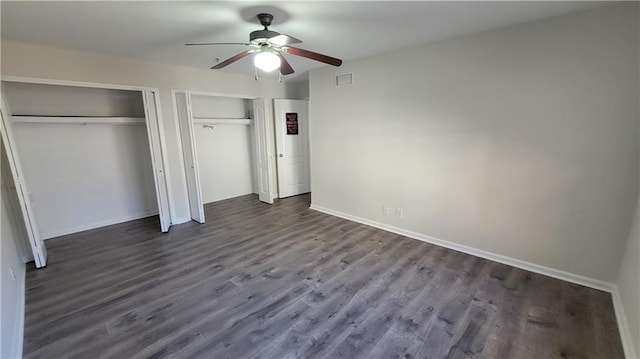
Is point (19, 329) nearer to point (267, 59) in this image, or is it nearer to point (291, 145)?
point (267, 59)

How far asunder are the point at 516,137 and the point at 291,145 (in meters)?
4.08

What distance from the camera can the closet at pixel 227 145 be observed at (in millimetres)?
5438

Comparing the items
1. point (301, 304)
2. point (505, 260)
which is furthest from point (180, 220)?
point (505, 260)

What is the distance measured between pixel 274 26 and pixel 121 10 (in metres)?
1.27

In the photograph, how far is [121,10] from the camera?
2.25 meters

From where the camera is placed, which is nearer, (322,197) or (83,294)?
(83,294)

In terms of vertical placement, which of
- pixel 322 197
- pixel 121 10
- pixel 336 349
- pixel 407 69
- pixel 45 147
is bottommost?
pixel 336 349

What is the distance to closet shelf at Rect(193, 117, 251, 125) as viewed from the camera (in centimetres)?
530

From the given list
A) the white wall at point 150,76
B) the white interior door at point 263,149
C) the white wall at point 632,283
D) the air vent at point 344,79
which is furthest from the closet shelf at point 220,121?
the white wall at point 632,283

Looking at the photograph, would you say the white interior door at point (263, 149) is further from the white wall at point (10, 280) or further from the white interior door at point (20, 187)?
the white wall at point (10, 280)

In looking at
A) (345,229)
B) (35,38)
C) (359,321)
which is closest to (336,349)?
(359,321)

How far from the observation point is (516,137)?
2.87 m

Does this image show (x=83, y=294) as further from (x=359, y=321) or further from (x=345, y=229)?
(x=345, y=229)

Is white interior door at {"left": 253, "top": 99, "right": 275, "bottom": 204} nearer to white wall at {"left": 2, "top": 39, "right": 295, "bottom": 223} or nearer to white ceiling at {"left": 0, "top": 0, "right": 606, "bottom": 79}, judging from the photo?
white wall at {"left": 2, "top": 39, "right": 295, "bottom": 223}
